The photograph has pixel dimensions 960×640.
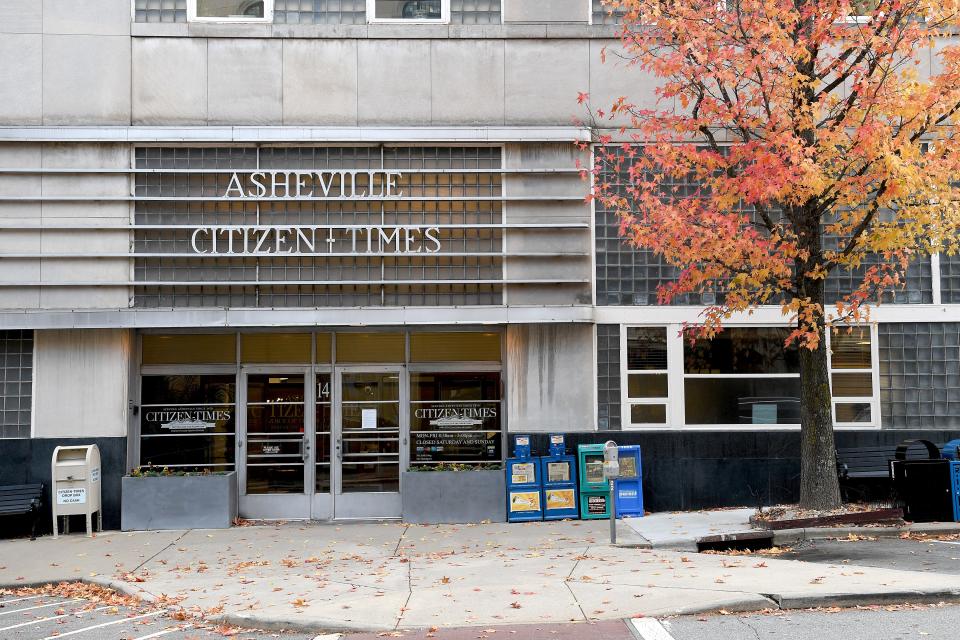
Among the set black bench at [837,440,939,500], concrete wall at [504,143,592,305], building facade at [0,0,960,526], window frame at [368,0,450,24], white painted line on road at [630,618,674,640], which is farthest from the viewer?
window frame at [368,0,450,24]

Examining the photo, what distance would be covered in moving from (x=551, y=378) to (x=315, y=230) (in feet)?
14.4

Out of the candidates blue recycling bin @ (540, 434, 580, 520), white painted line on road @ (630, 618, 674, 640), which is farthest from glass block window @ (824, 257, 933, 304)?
white painted line on road @ (630, 618, 674, 640)

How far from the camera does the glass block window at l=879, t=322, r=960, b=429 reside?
15133 millimetres

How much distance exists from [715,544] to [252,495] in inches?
289

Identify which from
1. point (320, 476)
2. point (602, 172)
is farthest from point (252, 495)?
point (602, 172)

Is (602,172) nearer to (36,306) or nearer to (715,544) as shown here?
(715,544)

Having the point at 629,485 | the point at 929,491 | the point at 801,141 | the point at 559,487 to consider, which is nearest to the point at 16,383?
the point at 559,487

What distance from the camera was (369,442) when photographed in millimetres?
15297

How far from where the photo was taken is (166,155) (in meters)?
15.0

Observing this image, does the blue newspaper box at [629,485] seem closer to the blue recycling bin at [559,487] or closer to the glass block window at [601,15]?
the blue recycling bin at [559,487]

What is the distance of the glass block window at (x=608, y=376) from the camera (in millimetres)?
15055

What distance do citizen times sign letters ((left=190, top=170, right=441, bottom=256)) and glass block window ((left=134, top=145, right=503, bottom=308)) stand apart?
23 millimetres

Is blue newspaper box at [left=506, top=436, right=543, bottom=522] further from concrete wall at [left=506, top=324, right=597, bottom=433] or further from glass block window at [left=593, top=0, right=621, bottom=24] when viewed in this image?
glass block window at [left=593, top=0, right=621, bottom=24]

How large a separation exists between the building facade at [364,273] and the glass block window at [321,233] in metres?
0.04
